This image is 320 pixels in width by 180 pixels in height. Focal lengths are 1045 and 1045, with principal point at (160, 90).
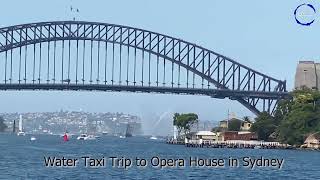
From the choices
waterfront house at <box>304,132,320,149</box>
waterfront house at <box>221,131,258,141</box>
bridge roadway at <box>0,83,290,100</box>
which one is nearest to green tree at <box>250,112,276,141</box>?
waterfront house at <box>221,131,258,141</box>

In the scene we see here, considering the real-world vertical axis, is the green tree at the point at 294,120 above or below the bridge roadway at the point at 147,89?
below

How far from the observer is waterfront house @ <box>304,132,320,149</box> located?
496 feet

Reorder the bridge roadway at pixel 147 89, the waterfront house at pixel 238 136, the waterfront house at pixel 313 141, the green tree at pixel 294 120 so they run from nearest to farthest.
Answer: the waterfront house at pixel 313 141 → the green tree at pixel 294 120 → the bridge roadway at pixel 147 89 → the waterfront house at pixel 238 136

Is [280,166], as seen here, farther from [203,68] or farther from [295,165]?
[203,68]

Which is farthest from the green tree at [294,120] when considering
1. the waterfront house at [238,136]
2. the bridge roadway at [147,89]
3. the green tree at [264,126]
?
the bridge roadway at [147,89]

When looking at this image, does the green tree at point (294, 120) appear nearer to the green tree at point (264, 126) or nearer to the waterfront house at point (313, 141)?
the green tree at point (264, 126)

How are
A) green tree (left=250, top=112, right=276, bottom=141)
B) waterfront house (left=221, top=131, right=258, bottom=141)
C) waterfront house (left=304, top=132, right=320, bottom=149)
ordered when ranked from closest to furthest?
waterfront house (left=304, top=132, right=320, bottom=149)
green tree (left=250, top=112, right=276, bottom=141)
waterfront house (left=221, top=131, right=258, bottom=141)

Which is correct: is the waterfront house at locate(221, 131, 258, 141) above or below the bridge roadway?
below

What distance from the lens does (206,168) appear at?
86.0m

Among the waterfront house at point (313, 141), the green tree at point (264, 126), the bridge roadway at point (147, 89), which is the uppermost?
the bridge roadway at point (147, 89)

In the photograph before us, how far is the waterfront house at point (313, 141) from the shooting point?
151 metres

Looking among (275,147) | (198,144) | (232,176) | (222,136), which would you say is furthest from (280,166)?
(222,136)

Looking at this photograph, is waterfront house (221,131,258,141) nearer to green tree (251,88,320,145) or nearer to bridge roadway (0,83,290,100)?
green tree (251,88,320,145)

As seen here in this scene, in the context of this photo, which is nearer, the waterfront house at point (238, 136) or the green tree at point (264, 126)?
the green tree at point (264, 126)
